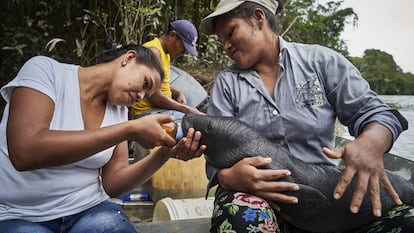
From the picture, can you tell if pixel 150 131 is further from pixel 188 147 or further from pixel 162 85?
pixel 162 85

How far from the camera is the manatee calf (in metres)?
1.60

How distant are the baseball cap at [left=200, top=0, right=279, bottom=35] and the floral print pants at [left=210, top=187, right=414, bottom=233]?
817 millimetres

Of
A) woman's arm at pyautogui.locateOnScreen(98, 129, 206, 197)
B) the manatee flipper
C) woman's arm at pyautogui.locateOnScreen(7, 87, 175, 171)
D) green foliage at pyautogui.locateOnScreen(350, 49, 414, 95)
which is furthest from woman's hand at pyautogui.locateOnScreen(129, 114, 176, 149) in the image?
green foliage at pyautogui.locateOnScreen(350, 49, 414, 95)

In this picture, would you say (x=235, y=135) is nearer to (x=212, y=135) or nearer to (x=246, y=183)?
(x=212, y=135)

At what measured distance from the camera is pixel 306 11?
820 centimetres

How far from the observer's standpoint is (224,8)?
1.85 meters

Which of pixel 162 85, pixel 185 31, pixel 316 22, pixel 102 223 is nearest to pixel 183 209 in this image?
pixel 102 223

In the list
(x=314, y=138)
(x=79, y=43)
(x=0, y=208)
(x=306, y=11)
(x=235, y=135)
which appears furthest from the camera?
(x=306, y=11)

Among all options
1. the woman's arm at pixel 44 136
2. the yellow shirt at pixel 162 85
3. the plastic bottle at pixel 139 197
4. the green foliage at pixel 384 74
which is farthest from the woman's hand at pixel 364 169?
the yellow shirt at pixel 162 85

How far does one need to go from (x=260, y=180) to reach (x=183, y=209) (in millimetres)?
1172

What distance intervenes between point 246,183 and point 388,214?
2.05 ft

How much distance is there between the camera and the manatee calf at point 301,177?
160 cm

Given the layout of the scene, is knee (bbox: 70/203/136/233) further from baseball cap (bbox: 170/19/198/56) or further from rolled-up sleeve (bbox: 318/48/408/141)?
baseball cap (bbox: 170/19/198/56)

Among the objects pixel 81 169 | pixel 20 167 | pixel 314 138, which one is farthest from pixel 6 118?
pixel 314 138
